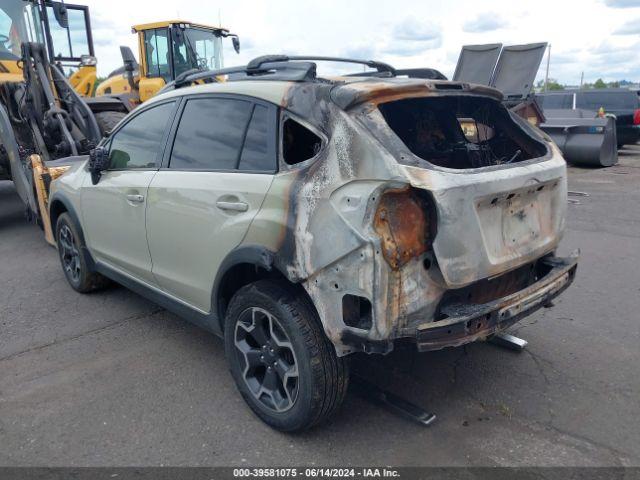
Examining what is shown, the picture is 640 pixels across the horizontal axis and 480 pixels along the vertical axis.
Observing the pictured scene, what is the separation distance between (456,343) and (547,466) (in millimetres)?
783

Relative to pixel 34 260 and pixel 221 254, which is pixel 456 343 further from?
pixel 34 260

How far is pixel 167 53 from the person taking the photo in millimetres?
11523

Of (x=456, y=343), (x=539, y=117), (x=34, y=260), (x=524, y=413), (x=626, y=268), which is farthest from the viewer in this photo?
(x=539, y=117)

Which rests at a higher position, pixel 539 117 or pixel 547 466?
pixel 539 117

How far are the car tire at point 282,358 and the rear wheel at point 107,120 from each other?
18.8 ft

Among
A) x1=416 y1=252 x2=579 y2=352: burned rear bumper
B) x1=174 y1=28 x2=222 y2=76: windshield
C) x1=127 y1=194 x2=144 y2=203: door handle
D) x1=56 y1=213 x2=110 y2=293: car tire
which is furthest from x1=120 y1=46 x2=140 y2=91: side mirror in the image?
x1=416 y1=252 x2=579 y2=352: burned rear bumper

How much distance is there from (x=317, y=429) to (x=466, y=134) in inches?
81.9

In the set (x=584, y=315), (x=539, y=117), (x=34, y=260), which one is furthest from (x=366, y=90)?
(x=539, y=117)

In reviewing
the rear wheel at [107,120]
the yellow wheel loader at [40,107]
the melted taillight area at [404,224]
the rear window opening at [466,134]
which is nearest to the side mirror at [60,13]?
the yellow wheel loader at [40,107]

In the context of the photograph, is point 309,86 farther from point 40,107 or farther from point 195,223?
point 40,107

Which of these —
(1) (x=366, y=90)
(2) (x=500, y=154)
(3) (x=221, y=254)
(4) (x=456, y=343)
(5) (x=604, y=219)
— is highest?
(1) (x=366, y=90)

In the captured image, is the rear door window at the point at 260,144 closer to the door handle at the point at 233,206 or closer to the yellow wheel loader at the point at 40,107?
the door handle at the point at 233,206

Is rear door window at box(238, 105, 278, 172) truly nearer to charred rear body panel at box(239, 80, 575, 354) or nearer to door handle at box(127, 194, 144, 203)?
charred rear body panel at box(239, 80, 575, 354)

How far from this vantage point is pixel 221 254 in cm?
314
